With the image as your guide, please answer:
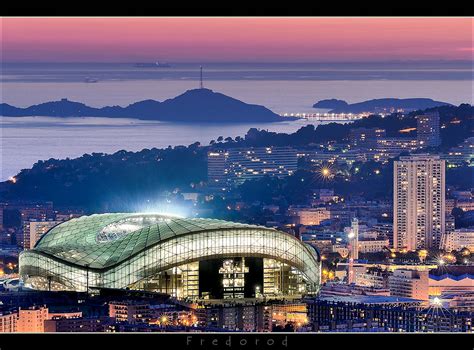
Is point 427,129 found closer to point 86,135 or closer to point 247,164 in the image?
point 247,164

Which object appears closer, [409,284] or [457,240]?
[409,284]

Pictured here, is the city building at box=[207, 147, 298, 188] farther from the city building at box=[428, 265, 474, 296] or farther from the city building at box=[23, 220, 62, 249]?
the city building at box=[428, 265, 474, 296]

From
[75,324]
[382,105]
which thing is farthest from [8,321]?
[382,105]

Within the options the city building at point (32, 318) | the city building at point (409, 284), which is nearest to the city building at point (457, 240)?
the city building at point (409, 284)

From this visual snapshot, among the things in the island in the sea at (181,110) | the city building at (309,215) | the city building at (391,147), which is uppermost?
the island in the sea at (181,110)

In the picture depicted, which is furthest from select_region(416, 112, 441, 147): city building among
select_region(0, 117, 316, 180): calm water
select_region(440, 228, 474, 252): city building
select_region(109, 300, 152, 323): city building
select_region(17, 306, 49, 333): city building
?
select_region(17, 306, 49, 333): city building

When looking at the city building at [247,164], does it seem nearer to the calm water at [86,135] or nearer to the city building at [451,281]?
the calm water at [86,135]
